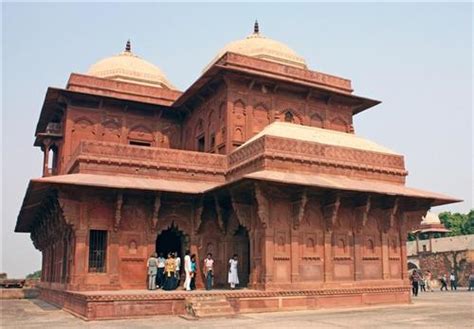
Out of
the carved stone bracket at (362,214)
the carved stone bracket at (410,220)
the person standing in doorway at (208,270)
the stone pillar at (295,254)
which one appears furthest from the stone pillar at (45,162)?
the carved stone bracket at (410,220)

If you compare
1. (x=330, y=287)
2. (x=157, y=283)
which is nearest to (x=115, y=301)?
(x=157, y=283)

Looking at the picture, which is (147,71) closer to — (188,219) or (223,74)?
(223,74)

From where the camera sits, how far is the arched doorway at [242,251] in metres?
17.5

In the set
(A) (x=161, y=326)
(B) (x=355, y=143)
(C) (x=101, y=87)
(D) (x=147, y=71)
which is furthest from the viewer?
(D) (x=147, y=71)

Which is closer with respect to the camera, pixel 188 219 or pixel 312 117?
pixel 188 219

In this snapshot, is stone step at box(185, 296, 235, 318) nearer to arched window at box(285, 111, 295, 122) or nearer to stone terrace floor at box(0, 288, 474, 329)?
stone terrace floor at box(0, 288, 474, 329)

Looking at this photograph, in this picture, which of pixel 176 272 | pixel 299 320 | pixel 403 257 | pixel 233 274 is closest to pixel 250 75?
pixel 233 274

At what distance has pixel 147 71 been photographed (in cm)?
2612

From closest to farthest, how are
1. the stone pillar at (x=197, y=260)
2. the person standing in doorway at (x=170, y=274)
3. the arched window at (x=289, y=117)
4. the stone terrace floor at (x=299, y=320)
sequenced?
the stone terrace floor at (x=299, y=320), the person standing in doorway at (x=170, y=274), the stone pillar at (x=197, y=260), the arched window at (x=289, y=117)

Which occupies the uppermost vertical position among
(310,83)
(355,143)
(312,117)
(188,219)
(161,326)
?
(310,83)

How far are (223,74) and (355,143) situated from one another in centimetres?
558

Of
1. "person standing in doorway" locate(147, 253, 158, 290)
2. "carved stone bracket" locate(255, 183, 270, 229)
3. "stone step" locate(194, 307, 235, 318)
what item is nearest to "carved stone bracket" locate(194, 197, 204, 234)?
"person standing in doorway" locate(147, 253, 158, 290)

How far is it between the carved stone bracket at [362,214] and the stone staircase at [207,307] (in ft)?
18.3

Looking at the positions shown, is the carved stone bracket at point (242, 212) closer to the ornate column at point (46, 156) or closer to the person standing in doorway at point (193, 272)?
the person standing in doorway at point (193, 272)
